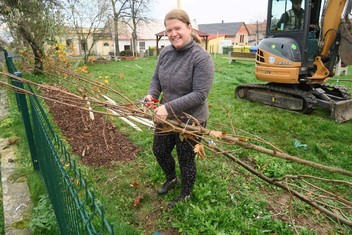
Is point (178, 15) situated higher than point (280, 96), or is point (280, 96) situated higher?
point (178, 15)

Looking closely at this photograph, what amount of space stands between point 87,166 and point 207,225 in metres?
2.03

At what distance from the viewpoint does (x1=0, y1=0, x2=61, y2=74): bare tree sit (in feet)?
34.2

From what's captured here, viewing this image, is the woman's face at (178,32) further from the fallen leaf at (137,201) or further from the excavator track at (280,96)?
the excavator track at (280,96)

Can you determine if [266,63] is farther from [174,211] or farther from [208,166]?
[174,211]

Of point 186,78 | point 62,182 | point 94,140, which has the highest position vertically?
point 186,78

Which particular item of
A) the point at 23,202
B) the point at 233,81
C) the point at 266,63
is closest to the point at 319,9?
the point at 266,63

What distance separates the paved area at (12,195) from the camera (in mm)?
2921

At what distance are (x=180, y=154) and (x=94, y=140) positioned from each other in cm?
242

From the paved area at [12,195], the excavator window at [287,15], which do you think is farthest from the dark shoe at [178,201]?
the excavator window at [287,15]

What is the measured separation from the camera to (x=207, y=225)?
2.70 m

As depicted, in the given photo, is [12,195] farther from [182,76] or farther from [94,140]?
[182,76]

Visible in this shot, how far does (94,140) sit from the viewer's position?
15.4ft

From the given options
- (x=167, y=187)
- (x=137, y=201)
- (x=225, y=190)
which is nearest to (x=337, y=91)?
(x=225, y=190)

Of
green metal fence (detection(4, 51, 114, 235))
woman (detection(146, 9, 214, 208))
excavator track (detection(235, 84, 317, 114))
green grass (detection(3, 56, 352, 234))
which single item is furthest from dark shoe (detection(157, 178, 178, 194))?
excavator track (detection(235, 84, 317, 114))
